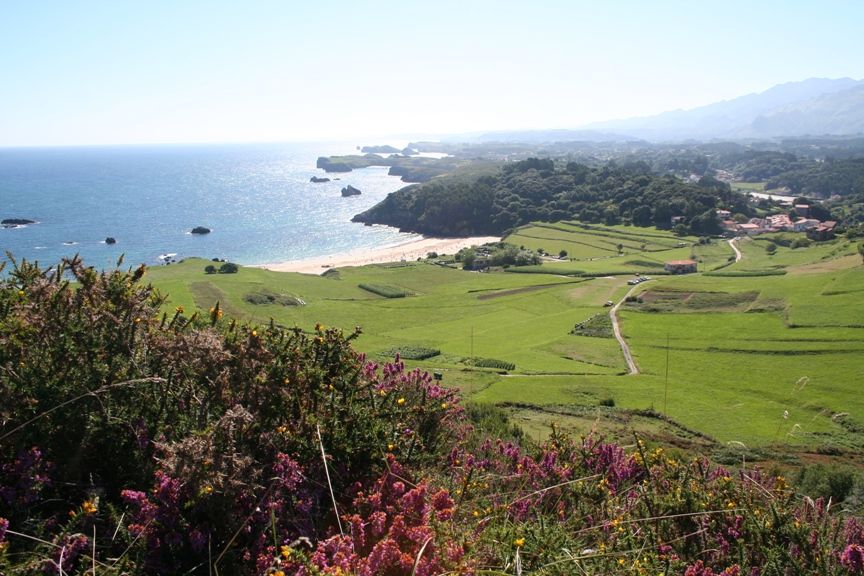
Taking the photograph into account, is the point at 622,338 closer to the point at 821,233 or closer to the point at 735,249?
the point at 735,249

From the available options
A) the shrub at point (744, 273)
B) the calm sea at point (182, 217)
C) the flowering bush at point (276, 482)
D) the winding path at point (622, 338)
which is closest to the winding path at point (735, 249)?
the shrub at point (744, 273)

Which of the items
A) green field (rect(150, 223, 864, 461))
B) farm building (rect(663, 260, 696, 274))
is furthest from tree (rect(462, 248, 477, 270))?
farm building (rect(663, 260, 696, 274))

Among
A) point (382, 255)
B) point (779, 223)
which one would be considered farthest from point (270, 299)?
point (779, 223)

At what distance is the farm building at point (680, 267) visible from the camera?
2399 inches

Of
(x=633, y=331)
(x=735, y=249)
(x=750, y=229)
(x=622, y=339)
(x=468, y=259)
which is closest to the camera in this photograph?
(x=622, y=339)

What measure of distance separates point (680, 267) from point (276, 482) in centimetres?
6286

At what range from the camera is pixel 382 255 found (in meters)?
80.2

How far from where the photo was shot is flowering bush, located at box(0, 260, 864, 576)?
355cm

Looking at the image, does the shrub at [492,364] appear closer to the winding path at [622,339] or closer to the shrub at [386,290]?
the winding path at [622,339]

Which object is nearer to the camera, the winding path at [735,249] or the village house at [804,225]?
the winding path at [735,249]

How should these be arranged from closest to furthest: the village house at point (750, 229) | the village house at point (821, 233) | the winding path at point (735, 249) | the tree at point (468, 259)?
the winding path at point (735, 249) < the tree at point (468, 259) < the village house at point (821, 233) < the village house at point (750, 229)

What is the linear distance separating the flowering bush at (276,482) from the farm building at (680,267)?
59126 millimetres

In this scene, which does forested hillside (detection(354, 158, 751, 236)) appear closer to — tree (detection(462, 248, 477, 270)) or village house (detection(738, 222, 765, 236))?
village house (detection(738, 222, 765, 236))

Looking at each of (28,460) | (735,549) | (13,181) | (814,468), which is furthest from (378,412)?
(13,181)
